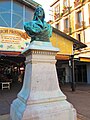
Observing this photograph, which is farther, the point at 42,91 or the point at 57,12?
the point at 57,12

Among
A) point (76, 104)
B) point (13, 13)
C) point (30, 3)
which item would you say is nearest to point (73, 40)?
point (30, 3)

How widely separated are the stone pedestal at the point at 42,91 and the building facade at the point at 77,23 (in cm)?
1429

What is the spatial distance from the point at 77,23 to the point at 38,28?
19.6 m

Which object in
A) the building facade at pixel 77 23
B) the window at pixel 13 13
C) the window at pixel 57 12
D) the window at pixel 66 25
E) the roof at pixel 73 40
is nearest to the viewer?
the window at pixel 13 13

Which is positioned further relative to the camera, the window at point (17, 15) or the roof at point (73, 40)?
the roof at point (73, 40)

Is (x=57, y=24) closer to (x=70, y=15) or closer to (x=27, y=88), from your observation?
(x=70, y=15)

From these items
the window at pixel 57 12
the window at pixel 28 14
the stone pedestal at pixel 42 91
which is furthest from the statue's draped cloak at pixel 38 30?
the window at pixel 57 12

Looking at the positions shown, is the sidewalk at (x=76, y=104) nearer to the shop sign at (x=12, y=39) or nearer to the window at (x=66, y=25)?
the shop sign at (x=12, y=39)

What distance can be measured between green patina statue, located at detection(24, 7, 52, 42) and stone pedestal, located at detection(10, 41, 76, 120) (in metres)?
0.26

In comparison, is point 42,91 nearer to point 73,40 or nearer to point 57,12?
point 73,40

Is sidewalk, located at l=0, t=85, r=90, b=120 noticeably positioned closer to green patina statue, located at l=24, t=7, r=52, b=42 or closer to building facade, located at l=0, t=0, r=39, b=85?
green patina statue, located at l=24, t=7, r=52, b=42

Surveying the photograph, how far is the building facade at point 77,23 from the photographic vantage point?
20906 millimetres

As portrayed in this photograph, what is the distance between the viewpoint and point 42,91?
14.2 ft

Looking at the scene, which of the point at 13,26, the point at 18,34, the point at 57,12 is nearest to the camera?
the point at 18,34
